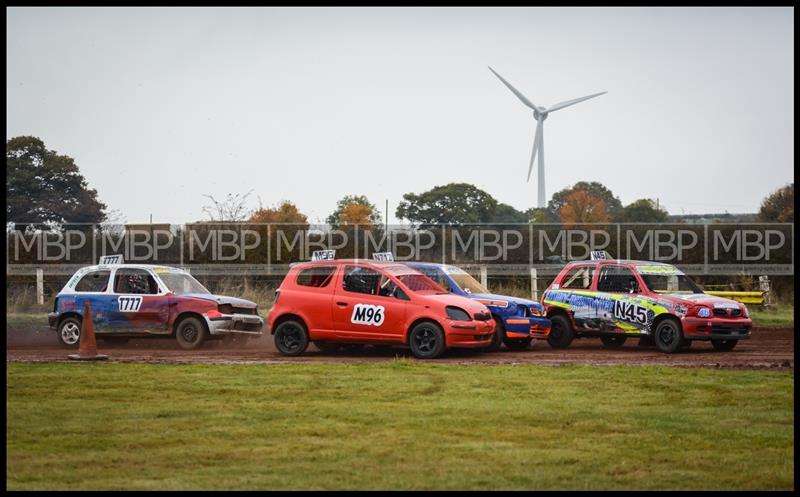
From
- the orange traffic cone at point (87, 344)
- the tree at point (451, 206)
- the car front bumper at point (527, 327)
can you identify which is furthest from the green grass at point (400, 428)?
the tree at point (451, 206)

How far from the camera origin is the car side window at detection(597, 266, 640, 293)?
22.3m

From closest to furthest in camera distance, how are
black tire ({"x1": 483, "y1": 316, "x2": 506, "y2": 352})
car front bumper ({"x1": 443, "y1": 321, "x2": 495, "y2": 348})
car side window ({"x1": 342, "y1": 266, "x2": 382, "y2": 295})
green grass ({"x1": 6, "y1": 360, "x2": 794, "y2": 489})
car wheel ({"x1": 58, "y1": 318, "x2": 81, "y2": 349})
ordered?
green grass ({"x1": 6, "y1": 360, "x2": 794, "y2": 489}) < car front bumper ({"x1": 443, "y1": 321, "x2": 495, "y2": 348}) < car side window ({"x1": 342, "y1": 266, "x2": 382, "y2": 295}) < black tire ({"x1": 483, "y1": 316, "x2": 506, "y2": 352}) < car wheel ({"x1": 58, "y1": 318, "x2": 81, "y2": 349})

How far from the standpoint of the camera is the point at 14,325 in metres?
30.0

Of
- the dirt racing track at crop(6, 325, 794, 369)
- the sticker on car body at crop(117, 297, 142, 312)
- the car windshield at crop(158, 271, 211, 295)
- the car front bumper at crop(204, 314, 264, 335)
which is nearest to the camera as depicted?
the dirt racing track at crop(6, 325, 794, 369)

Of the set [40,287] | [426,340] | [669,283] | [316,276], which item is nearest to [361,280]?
[316,276]

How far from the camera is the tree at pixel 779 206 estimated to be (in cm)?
5611

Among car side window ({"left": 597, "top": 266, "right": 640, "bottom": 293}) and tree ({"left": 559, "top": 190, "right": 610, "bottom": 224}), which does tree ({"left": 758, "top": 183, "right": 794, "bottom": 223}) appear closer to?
tree ({"left": 559, "top": 190, "right": 610, "bottom": 224})

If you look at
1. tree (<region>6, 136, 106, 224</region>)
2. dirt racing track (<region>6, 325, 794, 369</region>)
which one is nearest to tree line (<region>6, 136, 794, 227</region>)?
tree (<region>6, 136, 106, 224</region>)

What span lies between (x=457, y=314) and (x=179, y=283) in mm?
6430

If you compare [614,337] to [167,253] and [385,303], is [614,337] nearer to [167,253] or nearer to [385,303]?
[385,303]

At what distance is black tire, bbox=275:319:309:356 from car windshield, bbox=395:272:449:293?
6.57 feet

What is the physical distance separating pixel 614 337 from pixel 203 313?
26.1 feet

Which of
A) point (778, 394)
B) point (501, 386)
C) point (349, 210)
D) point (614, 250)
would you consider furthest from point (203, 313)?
point (349, 210)

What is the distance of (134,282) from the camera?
23531mm
